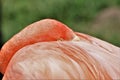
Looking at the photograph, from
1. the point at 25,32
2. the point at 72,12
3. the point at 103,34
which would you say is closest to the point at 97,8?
the point at 72,12

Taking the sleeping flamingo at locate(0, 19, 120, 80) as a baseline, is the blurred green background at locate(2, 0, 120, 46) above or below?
below

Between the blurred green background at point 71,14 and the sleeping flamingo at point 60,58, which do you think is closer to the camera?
the sleeping flamingo at point 60,58

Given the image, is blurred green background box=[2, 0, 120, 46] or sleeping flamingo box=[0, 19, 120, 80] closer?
sleeping flamingo box=[0, 19, 120, 80]

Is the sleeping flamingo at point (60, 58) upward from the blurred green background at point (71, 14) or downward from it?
upward
